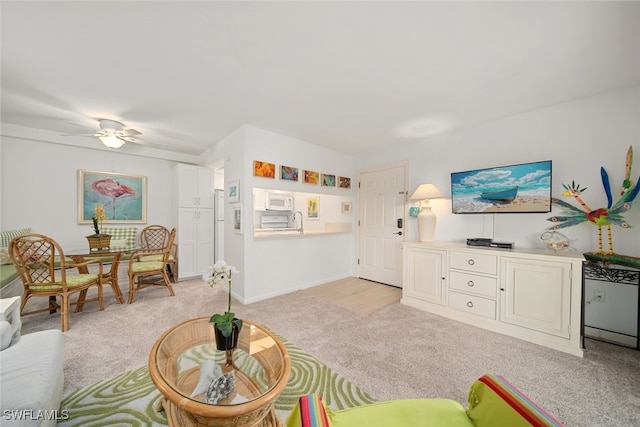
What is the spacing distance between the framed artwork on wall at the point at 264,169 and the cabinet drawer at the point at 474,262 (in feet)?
8.77

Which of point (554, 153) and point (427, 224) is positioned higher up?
point (554, 153)

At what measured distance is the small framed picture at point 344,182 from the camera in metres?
4.49

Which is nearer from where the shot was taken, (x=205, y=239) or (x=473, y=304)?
(x=473, y=304)

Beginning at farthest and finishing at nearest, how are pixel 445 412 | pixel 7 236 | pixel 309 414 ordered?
pixel 7 236 < pixel 445 412 < pixel 309 414

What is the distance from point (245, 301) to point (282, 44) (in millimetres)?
2946

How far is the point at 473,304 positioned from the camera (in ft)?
8.72

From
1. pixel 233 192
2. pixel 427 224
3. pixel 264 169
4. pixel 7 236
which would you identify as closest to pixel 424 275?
pixel 427 224

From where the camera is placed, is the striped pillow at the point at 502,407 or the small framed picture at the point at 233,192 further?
the small framed picture at the point at 233,192

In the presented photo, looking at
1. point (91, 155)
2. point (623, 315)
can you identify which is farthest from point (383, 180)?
point (91, 155)

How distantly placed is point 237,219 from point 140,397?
2.19 m

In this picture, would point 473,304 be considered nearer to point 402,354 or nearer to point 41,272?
point 402,354

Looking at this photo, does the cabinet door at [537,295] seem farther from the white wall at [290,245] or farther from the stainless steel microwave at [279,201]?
the stainless steel microwave at [279,201]

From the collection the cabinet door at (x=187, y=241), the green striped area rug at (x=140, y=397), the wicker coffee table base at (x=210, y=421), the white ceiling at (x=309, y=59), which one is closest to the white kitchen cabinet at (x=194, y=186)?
the cabinet door at (x=187, y=241)

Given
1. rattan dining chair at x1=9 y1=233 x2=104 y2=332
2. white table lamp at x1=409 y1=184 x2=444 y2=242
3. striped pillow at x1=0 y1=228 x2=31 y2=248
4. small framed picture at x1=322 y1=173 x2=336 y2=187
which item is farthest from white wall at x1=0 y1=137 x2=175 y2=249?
white table lamp at x1=409 y1=184 x2=444 y2=242
